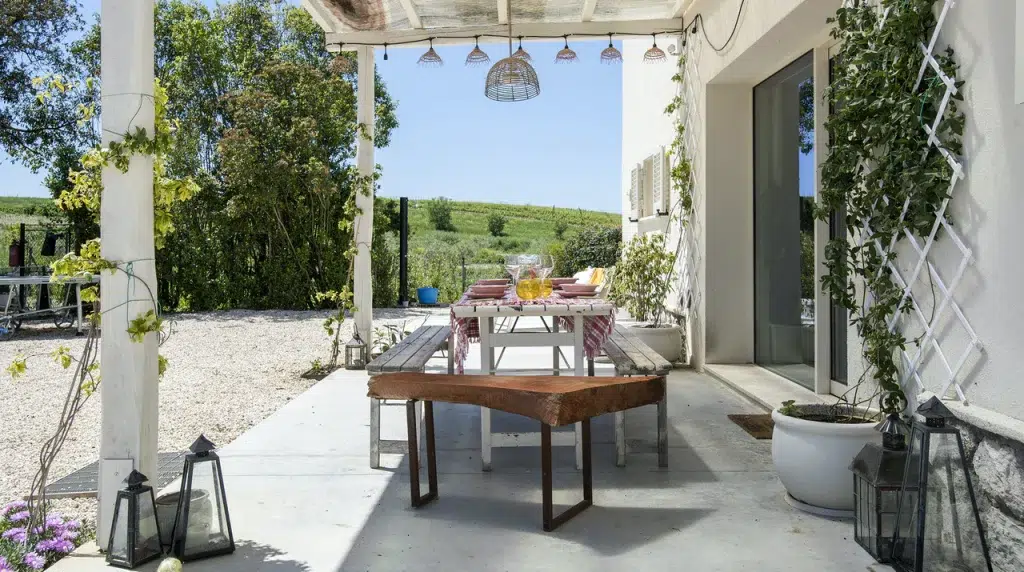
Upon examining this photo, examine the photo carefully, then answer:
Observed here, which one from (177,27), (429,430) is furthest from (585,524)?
(177,27)

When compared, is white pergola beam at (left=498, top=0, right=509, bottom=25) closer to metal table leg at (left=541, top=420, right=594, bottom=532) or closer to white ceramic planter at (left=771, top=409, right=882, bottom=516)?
metal table leg at (left=541, top=420, right=594, bottom=532)

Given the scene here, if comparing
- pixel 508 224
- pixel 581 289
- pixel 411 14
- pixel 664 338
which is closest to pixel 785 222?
pixel 664 338

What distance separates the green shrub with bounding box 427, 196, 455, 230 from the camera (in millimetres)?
22812

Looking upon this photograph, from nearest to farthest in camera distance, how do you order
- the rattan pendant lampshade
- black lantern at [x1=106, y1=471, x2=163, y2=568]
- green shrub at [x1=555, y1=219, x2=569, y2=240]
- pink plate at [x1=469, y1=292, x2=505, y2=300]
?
1. black lantern at [x1=106, y1=471, x2=163, y2=568]
2. pink plate at [x1=469, y1=292, x2=505, y2=300]
3. the rattan pendant lampshade
4. green shrub at [x1=555, y1=219, x2=569, y2=240]

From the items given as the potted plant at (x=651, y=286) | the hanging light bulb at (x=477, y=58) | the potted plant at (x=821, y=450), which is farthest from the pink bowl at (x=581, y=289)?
the hanging light bulb at (x=477, y=58)

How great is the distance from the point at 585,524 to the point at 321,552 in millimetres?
860

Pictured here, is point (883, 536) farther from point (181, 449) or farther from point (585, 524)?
point (181, 449)

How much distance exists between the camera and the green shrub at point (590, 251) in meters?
13.3

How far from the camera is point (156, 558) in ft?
7.52

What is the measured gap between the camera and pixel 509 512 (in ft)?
9.05

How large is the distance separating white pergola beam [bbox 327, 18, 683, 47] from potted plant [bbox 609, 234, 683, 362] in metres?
1.73

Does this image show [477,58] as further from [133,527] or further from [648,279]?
[133,527]

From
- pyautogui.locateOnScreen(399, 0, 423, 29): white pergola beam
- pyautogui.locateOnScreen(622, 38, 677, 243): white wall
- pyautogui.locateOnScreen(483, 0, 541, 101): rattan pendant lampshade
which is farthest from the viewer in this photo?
pyautogui.locateOnScreen(622, 38, 677, 243): white wall

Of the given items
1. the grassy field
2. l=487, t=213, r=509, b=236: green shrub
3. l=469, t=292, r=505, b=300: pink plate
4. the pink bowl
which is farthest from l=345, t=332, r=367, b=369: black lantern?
l=487, t=213, r=509, b=236: green shrub
